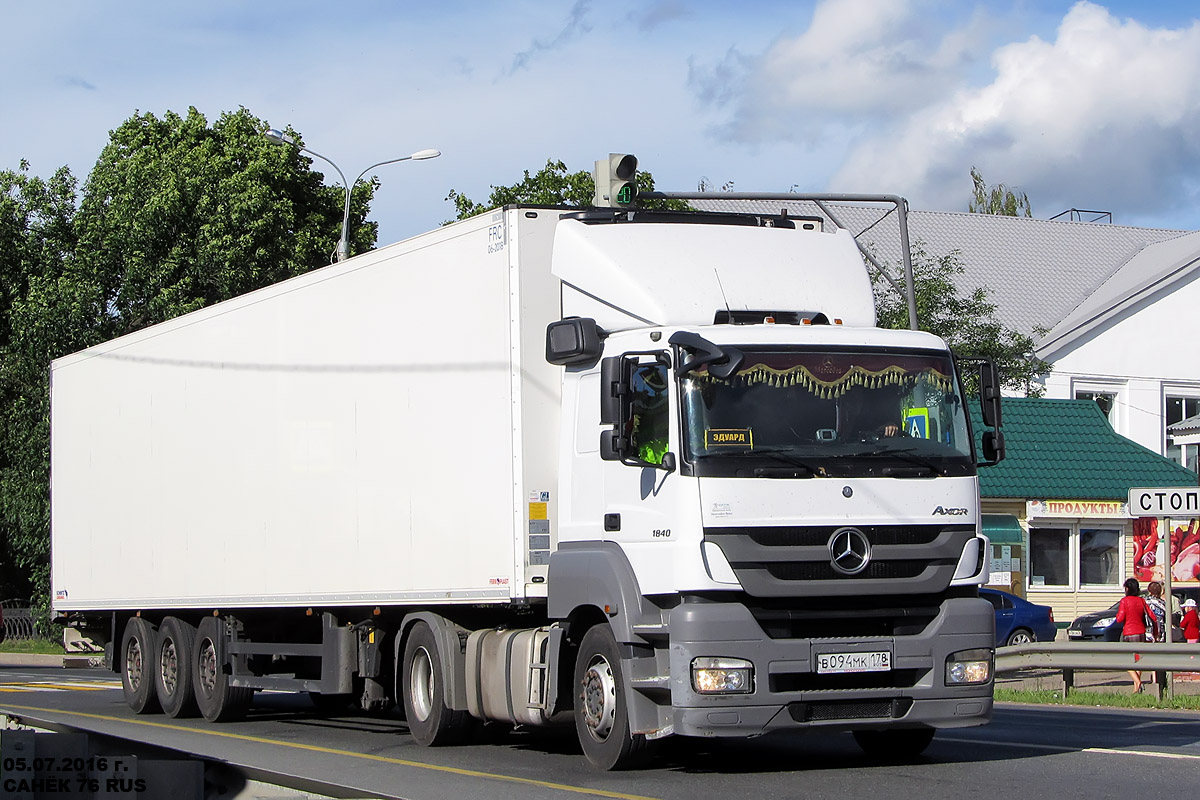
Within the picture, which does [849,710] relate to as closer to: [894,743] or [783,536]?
[783,536]

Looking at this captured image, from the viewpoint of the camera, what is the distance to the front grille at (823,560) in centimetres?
1028

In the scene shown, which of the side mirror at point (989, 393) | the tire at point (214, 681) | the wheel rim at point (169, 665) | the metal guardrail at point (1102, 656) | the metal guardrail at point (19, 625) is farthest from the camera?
the metal guardrail at point (19, 625)

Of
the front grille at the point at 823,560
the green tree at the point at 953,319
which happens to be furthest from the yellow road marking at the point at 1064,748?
the green tree at the point at 953,319

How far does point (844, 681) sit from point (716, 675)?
0.90 meters

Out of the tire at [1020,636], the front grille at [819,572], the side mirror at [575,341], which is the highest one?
the side mirror at [575,341]

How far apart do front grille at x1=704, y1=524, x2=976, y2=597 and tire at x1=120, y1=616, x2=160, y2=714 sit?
9.90 metres

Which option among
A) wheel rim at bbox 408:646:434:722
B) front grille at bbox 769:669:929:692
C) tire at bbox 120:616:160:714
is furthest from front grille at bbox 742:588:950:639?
tire at bbox 120:616:160:714

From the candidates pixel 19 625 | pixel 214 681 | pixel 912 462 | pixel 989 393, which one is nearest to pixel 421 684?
pixel 214 681

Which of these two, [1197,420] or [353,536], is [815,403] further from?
[1197,420]

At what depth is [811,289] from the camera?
1191 cm

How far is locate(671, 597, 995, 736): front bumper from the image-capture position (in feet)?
33.6

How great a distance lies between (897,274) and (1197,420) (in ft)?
31.0

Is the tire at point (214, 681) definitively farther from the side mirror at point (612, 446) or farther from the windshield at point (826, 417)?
the windshield at point (826, 417)

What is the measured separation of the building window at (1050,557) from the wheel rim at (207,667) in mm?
22469
